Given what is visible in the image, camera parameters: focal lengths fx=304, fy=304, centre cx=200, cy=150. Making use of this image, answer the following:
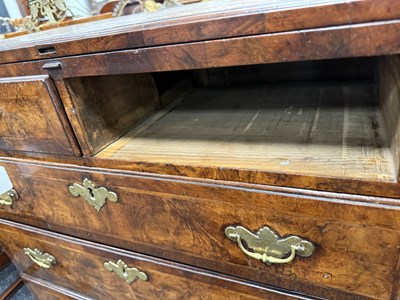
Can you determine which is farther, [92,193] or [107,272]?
[107,272]

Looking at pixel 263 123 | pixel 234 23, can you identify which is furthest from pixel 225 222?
pixel 234 23

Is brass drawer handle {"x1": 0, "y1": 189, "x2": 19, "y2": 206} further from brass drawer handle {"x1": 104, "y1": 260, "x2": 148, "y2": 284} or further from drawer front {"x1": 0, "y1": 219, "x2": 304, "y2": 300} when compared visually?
brass drawer handle {"x1": 104, "y1": 260, "x2": 148, "y2": 284}

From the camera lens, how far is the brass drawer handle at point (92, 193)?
55cm

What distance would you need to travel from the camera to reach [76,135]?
518 mm

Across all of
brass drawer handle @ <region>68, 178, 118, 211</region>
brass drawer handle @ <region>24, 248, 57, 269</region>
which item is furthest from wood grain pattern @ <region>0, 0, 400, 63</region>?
brass drawer handle @ <region>24, 248, 57, 269</region>

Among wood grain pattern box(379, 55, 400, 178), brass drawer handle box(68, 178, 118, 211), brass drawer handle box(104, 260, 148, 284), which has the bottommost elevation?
brass drawer handle box(104, 260, 148, 284)

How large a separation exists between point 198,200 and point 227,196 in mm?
52

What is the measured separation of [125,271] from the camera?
2.16 feet

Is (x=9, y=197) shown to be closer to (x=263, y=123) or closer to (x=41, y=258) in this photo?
(x=41, y=258)

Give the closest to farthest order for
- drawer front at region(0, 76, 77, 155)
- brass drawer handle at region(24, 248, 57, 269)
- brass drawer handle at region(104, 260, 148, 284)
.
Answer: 1. drawer front at region(0, 76, 77, 155)
2. brass drawer handle at region(104, 260, 148, 284)
3. brass drawer handle at region(24, 248, 57, 269)

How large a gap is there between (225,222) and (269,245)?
72 millimetres

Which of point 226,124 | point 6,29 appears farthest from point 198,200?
point 6,29

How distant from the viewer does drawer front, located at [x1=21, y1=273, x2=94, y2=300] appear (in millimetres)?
828

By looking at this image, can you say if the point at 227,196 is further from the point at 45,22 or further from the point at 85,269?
the point at 45,22
